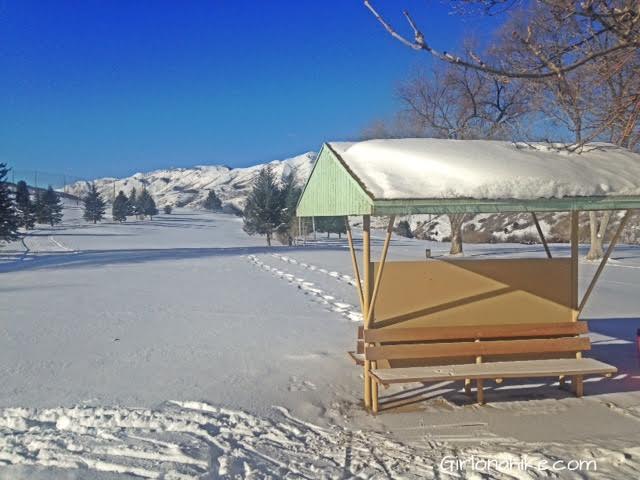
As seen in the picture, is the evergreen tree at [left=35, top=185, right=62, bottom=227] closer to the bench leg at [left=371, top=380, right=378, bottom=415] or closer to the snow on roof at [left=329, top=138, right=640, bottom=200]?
the snow on roof at [left=329, top=138, right=640, bottom=200]

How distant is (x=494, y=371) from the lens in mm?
6098

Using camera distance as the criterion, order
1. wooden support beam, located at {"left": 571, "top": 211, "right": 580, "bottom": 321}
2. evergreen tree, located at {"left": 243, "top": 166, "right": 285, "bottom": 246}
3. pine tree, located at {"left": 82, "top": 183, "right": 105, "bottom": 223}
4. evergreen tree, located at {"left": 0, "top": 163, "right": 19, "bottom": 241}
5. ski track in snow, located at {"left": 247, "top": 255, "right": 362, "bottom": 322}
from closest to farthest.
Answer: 1. wooden support beam, located at {"left": 571, "top": 211, "right": 580, "bottom": 321}
2. ski track in snow, located at {"left": 247, "top": 255, "right": 362, "bottom": 322}
3. evergreen tree, located at {"left": 0, "top": 163, "right": 19, "bottom": 241}
4. evergreen tree, located at {"left": 243, "top": 166, "right": 285, "bottom": 246}
5. pine tree, located at {"left": 82, "top": 183, "right": 105, "bottom": 223}

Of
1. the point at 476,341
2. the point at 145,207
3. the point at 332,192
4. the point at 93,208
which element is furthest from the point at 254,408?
the point at 145,207

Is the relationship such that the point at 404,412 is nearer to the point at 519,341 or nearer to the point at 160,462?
the point at 519,341

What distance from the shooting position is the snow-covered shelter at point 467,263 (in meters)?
5.67

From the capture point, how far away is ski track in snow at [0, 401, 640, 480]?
452 cm

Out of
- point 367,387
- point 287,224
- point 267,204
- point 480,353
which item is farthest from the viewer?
point 287,224

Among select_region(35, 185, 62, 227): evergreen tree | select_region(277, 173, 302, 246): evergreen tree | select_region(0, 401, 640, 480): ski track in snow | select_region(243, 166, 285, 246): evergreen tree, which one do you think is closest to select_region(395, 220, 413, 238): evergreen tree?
select_region(277, 173, 302, 246): evergreen tree

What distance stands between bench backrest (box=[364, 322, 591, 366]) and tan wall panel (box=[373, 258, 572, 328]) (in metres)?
0.39

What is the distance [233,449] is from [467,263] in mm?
4069

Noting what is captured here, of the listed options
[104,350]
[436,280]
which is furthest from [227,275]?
[436,280]

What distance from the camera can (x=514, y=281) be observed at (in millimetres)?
7445

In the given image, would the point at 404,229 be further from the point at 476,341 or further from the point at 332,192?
the point at 332,192

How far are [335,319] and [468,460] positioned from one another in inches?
254
